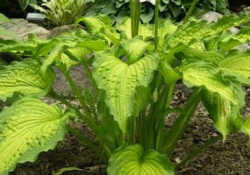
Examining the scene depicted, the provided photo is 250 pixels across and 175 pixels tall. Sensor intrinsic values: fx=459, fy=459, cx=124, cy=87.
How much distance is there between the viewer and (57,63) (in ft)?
6.80

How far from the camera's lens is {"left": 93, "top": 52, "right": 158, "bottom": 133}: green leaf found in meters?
1.61

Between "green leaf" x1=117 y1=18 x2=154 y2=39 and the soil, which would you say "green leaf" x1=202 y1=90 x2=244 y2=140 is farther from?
"green leaf" x1=117 y1=18 x2=154 y2=39

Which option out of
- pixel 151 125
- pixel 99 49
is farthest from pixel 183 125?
pixel 99 49

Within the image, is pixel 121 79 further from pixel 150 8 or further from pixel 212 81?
pixel 150 8

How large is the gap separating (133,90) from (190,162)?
0.91 metres

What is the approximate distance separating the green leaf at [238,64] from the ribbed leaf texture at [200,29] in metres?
0.14

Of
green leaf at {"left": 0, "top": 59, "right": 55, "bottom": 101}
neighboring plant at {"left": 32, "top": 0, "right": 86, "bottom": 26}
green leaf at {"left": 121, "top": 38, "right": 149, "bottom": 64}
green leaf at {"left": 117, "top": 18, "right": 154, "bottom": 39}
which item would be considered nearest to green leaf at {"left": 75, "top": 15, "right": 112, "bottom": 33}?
green leaf at {"left": 117, "top": 18, "right": 154, "bottom": 39}

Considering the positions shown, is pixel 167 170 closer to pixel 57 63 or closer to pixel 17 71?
pixel 57 63

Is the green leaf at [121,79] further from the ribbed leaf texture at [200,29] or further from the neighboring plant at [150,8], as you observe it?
the neighboring plant at [150,8]

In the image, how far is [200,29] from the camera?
2.09 m

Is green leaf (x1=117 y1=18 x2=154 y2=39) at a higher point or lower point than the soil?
higher

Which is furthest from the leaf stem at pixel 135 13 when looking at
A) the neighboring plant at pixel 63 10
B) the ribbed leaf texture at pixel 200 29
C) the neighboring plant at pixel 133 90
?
the neighboring plant at pixel 63 10

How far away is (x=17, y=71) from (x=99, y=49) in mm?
416

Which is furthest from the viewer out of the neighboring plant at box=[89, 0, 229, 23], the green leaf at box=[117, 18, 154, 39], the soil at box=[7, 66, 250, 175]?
the neighboring plant at box=[89, 0, 229, 23]
